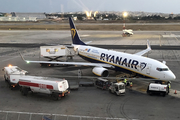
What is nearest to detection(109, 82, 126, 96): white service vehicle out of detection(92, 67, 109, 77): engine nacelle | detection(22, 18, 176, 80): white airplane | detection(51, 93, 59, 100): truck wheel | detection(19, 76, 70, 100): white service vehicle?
detection(22, 18, 176, 80): white airplane

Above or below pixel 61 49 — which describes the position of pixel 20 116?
below

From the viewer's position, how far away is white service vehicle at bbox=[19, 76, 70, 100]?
963 inches

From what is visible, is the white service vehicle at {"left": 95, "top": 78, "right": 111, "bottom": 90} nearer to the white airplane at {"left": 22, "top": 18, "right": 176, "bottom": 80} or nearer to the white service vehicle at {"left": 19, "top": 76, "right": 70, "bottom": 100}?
the white airplane at {"left": 22, "top": 18, "right": 176, "bottom": 80}

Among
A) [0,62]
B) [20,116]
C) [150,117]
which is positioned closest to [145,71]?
[150,117]

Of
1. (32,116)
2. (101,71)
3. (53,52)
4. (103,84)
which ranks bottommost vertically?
(32,116)

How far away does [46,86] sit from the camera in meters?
24.9

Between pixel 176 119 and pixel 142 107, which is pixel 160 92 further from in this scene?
pixel 176 119

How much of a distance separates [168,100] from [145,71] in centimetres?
562

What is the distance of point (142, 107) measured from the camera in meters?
22.9

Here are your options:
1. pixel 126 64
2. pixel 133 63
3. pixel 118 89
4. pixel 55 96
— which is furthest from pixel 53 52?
pixel 118 89

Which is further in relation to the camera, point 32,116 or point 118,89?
point 118,89

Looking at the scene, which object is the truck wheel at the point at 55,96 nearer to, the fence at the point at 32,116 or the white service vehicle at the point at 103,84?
the fence at the point at 32,116

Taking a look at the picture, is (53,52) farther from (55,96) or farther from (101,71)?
(55,96)

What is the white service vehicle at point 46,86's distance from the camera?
24.5 meters
